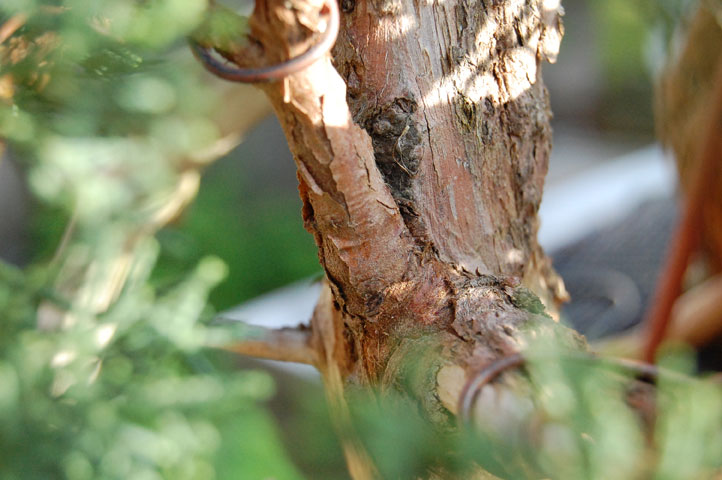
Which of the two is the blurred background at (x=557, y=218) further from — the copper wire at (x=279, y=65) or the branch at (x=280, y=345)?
the copper wire at (x=279, y=65)

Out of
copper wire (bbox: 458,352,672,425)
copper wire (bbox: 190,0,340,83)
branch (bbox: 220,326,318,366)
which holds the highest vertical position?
copper wire (bbox: 190,0,340,83)

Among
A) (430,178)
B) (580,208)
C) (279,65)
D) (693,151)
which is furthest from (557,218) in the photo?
(279,65)

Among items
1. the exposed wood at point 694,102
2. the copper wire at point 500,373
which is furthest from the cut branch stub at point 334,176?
the exposed wood at point 694,102

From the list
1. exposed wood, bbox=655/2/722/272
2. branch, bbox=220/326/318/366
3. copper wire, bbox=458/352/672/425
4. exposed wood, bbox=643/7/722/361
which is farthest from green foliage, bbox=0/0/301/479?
exposed wood, bbox=655/2/722/272

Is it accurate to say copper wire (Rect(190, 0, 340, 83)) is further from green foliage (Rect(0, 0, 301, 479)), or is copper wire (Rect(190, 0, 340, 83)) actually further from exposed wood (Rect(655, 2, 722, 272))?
exposed wood (Rect(655, 2, 722, 272))

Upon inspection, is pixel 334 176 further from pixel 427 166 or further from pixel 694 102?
pixel 694 102

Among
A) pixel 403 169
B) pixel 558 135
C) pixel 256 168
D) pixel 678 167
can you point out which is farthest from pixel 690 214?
pixel 558 135

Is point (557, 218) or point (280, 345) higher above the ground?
point (280, 345)
